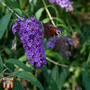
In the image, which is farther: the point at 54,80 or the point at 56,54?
the point at 56,54

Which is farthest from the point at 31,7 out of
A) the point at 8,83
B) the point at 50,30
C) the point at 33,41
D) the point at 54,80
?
the point at 8,83

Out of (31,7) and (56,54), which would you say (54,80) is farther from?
(31,7)

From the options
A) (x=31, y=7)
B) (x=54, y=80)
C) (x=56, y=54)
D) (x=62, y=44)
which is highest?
(x=31, y=7)

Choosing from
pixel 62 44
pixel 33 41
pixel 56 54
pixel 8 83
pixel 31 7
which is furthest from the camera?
pixel 56 54

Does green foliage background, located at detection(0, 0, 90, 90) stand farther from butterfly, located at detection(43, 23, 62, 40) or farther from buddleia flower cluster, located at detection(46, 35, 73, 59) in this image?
butterfly, located at detection(43, 23, 62, 40)

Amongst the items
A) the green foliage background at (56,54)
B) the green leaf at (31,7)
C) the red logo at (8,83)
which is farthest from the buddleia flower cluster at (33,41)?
the green leaf at (31,7)

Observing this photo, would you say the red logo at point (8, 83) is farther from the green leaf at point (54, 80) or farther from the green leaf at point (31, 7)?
the green leaf at point (31, 7)

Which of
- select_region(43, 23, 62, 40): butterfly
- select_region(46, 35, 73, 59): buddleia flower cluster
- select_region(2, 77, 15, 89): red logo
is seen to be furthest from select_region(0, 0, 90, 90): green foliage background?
select_region(2, 77, 15, 89): red logo

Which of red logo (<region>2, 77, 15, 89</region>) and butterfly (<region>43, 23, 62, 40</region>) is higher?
butterfly (<region>43, 23, 62, 40</region>)

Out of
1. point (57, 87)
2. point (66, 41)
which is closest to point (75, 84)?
point (57, 87)

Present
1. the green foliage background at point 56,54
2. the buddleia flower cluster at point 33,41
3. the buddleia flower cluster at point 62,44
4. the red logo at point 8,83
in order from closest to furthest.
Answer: the red logo at point 8,83
the buddleia flower cluster at point 33,41
the buddleia flower cluster at point 62,44
the green foliage background at point 56,54

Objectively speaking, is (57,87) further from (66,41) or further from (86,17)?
(86,17)
